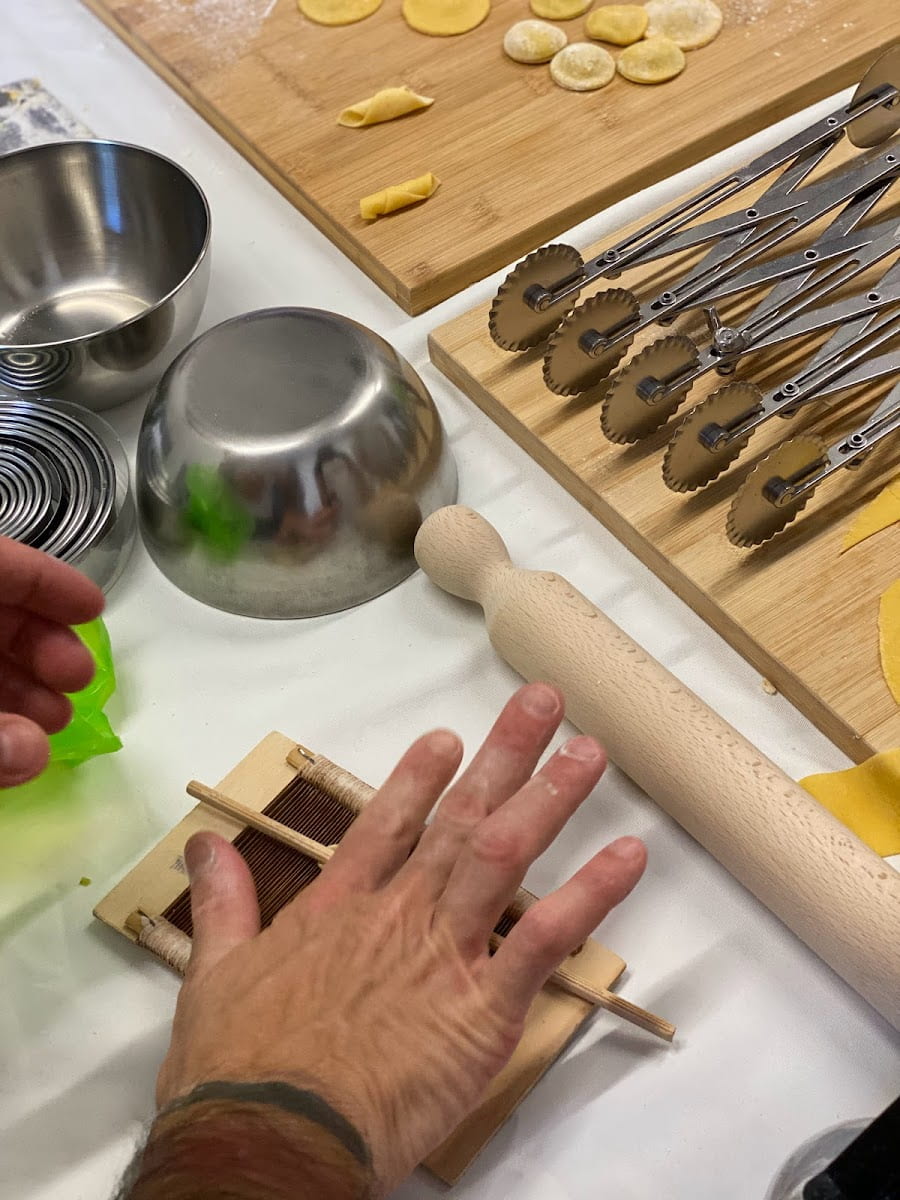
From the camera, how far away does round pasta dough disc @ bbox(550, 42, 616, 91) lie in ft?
3.90

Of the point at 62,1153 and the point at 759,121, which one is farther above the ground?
the point at 759,121

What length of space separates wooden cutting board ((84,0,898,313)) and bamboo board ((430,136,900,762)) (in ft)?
0.46

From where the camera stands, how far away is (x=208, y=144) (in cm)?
128

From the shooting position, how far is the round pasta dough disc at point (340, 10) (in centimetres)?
129

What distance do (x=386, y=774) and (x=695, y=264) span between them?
21.2 inches

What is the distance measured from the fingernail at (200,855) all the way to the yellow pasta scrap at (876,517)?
50cm

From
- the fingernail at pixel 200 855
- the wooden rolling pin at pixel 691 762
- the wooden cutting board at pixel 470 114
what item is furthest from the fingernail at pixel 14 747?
the wooden cutting board at pixel 470 114

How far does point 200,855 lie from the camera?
2.16ft

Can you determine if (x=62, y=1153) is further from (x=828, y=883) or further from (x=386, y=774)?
(x=828, y=883)

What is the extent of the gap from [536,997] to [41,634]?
37cm

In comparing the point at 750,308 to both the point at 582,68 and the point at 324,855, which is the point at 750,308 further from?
the point at 324,855

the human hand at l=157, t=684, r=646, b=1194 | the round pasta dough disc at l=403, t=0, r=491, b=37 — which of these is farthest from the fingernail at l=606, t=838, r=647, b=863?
the round pasta dough disc at l=403, t=0, r=491, b=37

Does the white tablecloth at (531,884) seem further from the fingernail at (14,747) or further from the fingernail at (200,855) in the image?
the fingernail at (14,747)

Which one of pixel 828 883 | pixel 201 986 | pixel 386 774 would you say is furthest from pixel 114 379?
pixel 828 883
